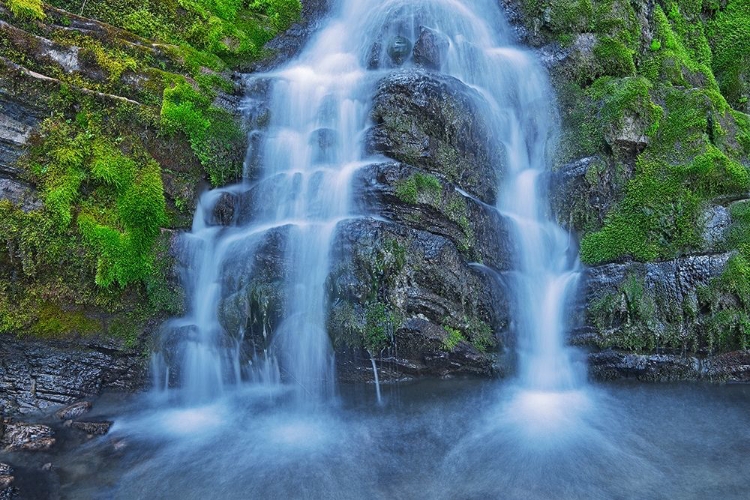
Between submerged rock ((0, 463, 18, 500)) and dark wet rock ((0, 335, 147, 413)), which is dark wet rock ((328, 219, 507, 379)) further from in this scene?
submerged rock ((0, 463, 18, 500))

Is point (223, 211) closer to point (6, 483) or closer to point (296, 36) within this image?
point (6, 483)

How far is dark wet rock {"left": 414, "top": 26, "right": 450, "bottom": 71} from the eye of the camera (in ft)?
34.6

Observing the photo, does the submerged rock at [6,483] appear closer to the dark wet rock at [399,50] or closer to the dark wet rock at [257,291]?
the dark wet rock at [257,291]

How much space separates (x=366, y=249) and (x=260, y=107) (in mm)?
4612

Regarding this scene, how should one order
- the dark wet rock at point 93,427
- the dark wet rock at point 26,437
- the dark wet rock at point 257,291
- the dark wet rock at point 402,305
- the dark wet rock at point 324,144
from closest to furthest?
the dark wet rock at point 26,437 → the dark wet rock at point 93,427 → the dark wet rock at point 402,305 → the dark wet rock at point 257,291 → the dark wet rock at point 324,144

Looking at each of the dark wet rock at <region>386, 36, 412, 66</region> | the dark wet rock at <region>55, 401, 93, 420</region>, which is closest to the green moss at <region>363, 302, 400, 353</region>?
the dark wet rock at <region>55, 401, 93, 420</region>

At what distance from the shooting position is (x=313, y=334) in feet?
25.7

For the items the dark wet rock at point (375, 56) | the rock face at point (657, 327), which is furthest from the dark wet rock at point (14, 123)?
the rock face at point (657, 327)

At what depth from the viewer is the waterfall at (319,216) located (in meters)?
7.95

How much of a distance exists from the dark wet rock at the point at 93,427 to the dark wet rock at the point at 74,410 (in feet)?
1.00

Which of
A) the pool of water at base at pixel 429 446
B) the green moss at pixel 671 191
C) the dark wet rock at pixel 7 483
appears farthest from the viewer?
the green moss at pixel 671 191

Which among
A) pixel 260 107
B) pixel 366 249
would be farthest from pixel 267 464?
pixel 260 107

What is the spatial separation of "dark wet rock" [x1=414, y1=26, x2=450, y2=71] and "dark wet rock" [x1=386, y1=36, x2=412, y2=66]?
0.83 feet

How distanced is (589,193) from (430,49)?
4.70 meters
